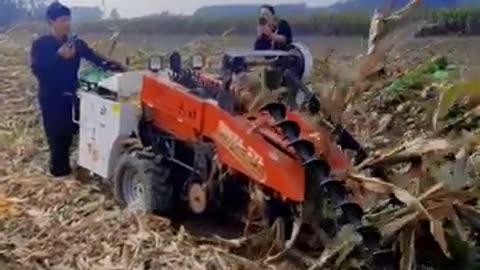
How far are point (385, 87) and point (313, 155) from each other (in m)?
4.42

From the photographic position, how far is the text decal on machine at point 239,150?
6645 millimetres

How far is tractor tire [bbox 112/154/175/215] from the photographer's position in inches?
302

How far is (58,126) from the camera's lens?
956cm

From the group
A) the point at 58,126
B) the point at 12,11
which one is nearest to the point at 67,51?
the point at 58,126

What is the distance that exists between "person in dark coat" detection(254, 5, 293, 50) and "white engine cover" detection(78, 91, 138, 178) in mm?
1911

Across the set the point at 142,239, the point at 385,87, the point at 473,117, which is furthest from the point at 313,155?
the point at 385,87

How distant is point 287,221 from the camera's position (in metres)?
6.80

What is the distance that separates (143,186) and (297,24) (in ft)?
57.2

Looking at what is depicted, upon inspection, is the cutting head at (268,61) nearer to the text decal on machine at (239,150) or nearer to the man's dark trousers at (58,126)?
the text decal on machine at (239,150)

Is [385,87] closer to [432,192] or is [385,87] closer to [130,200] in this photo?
[130,200]

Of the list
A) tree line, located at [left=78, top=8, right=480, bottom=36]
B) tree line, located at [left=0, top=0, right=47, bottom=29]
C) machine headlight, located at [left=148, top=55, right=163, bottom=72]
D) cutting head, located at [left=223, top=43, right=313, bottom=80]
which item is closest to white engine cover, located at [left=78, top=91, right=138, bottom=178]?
machine headlight, located at [left=148, top=55, right=163, bottom=72]

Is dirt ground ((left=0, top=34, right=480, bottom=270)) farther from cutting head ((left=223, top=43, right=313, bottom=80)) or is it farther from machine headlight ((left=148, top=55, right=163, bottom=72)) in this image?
machine headlight ((left=148, top=55, right=163, bottom=72))

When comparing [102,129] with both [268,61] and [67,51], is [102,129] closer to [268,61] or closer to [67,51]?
[67,51]

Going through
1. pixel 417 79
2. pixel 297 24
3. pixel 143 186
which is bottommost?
pixel 297 24
